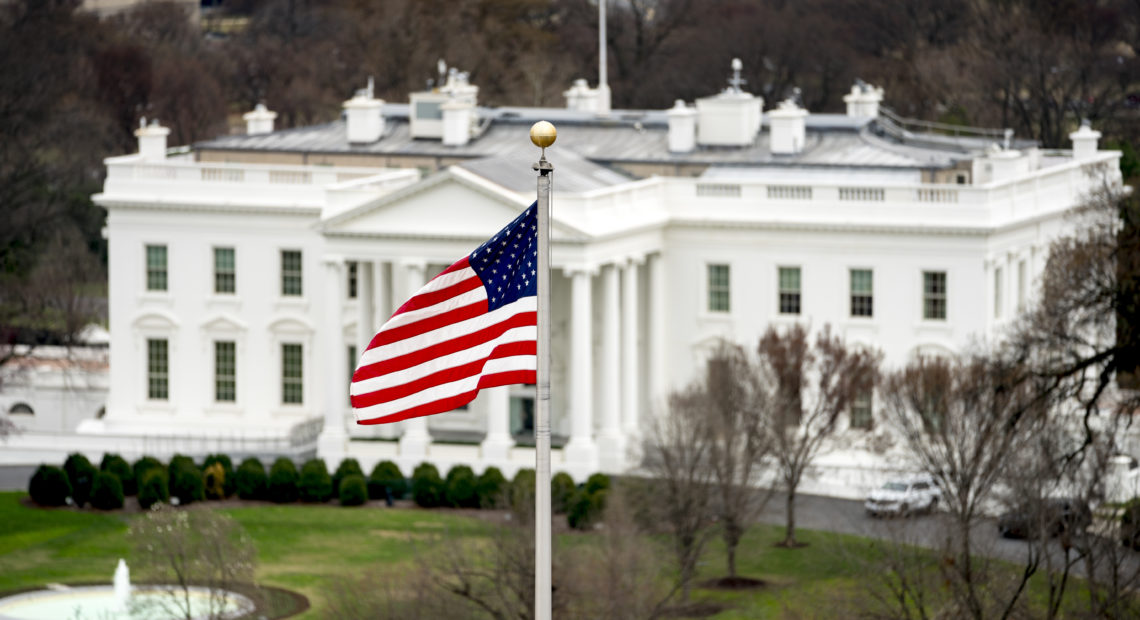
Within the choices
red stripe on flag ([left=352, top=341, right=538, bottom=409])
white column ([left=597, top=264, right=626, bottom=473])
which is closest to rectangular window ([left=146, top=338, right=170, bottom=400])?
white column ([left=597, top=264, right=626, bottom=473])

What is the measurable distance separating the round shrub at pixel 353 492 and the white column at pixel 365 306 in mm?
6543

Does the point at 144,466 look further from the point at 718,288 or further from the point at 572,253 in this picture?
the point at 718,288

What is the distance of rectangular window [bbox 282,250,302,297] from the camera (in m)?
84.8

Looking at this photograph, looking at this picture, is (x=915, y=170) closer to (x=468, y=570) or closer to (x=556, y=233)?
(x=556, y=233)

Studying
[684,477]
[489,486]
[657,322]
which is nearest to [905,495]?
[684,477]

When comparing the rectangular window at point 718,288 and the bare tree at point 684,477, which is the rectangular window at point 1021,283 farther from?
the bare tree at point 684,477

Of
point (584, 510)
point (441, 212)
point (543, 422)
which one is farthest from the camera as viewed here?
point (441, 212)

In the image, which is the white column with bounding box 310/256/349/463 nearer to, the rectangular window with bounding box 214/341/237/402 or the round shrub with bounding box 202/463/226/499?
the rectangular window with bounding box 214/341/237/402

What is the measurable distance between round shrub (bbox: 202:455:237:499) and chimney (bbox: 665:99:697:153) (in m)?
17.5

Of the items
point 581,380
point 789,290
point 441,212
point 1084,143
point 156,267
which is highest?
point 1084,143

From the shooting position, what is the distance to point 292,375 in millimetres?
84938

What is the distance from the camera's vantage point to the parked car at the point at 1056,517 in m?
54.5

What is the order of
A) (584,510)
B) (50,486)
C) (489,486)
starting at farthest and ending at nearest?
(50,486)
(489,486)
(584,510)

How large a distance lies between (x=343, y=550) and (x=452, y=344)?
118 ft
